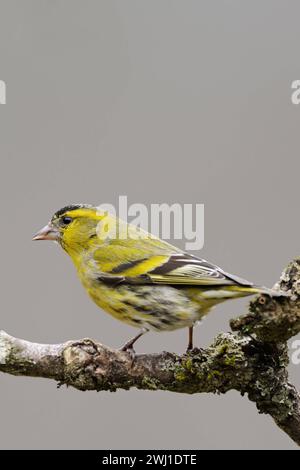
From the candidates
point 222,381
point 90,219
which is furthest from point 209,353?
point 90,219

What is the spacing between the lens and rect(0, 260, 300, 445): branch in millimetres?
3818

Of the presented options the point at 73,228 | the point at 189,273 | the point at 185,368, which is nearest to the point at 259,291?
the point at 185,368

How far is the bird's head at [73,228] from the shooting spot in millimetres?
5098

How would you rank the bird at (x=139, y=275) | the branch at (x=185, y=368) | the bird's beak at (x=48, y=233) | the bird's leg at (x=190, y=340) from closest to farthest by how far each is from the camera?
the branch at (x=185, y=368), the bird's leg at (x=190, y=340), the bird at (x=139, y=275), the bird's beak at (x=48, y=233)

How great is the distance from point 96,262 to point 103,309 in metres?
0.38

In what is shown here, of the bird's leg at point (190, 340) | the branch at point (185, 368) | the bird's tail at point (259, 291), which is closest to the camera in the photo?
the bird's tail at point (259, 291)

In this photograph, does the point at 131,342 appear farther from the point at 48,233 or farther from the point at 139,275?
the point at 48,233

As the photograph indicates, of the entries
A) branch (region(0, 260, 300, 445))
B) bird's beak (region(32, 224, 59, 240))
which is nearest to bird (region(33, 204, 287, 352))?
bird's beak (region(32, 224, 59, 240))

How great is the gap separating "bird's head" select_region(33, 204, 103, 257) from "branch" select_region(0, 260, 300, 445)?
129 cm

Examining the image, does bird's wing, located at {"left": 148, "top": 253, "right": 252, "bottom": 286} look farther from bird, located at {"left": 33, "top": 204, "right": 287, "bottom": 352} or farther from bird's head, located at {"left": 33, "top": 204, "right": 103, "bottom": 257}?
bird's head, located at {"left": 33, "top": 204, "right": 103, "bottom": 257}

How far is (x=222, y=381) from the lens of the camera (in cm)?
395

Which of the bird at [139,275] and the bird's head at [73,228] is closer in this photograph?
the bird at [139,275]

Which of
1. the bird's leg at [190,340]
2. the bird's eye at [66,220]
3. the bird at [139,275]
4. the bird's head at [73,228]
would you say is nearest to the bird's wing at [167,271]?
the bird at [139,275]

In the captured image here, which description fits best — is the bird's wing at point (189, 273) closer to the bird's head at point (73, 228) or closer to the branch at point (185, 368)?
the branch at point (185, 368)
